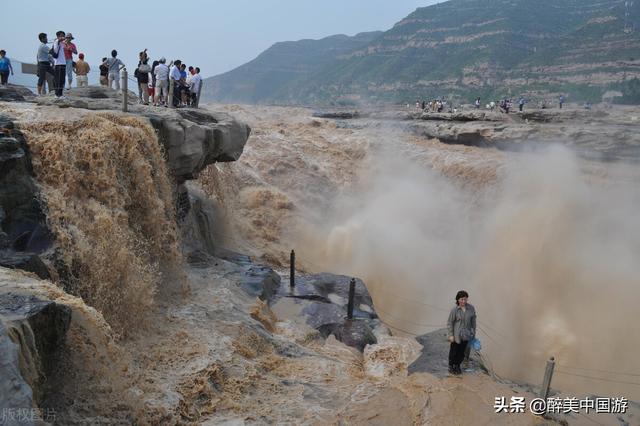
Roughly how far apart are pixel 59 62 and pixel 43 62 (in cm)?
49

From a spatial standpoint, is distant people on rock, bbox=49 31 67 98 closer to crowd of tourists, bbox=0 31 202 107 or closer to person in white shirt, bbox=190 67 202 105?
crowd of tourists, bbox=0 31 202 107

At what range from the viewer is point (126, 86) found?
32.4 ft

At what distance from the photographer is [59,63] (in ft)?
35.8

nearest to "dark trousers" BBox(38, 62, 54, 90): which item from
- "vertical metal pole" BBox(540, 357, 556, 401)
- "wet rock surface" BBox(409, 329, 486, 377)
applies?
"wet rock surface" BBox(409, 329, 486, 377)

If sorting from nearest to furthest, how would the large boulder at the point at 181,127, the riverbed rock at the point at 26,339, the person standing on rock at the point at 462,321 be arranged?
the riverbed rock at the point at 26,339 < the person standing on rock at the point at 462,321 < the large boulder at the point at 181,127

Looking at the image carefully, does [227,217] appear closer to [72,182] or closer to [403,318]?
[403,318]

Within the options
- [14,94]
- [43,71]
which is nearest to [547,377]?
[43,71]

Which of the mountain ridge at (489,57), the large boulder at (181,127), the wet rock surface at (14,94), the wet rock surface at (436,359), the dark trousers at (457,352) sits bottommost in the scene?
the wet rock surface at (436,359)

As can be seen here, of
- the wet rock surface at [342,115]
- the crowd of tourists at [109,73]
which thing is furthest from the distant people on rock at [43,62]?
the wet rock surface at [342,115]

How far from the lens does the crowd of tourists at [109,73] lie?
10898 millimetres

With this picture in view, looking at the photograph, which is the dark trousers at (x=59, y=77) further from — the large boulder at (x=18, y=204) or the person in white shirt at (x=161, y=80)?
the large boulder at (x=18, y=204)

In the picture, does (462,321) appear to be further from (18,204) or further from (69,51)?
(69,51)

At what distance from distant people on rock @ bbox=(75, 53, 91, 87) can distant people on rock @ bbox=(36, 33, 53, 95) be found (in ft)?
3.15

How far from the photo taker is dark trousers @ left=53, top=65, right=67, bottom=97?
1095 cm
